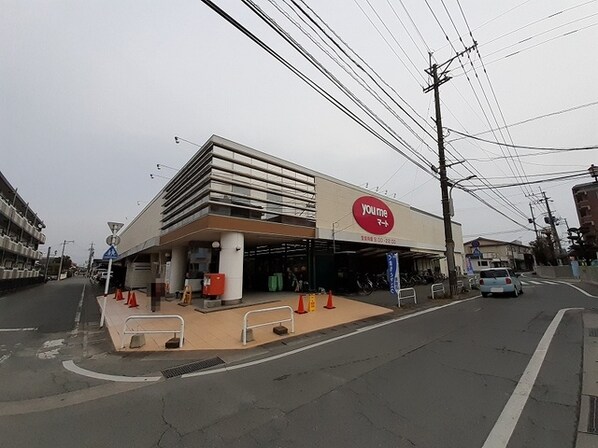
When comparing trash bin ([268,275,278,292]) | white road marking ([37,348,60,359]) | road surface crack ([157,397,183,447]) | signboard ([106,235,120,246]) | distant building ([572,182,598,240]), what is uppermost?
distant building ([572,182,598,240])

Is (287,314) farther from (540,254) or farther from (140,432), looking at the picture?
(540,254)

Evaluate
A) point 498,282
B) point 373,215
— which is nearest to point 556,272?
point 498,282

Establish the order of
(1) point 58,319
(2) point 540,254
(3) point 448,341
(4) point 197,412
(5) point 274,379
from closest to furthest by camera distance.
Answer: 1. (4) point 197,412
2. (5) point 274,379
3. (3) point 448,341
4. (1) point 58,319
5. (2) point 540,254

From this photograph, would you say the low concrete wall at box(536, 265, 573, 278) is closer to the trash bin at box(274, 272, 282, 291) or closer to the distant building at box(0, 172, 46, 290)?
the trash bin at box(274, 272, 282, 291)

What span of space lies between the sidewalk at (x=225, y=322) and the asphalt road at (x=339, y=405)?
4.67 feet

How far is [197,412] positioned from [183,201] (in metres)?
12.1

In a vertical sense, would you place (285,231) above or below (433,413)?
above

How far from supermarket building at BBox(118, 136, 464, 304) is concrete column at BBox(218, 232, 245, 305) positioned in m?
0.04

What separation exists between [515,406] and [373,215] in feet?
52.1

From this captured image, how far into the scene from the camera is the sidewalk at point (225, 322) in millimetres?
6621

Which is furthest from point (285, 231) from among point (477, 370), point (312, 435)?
point (312, 435)

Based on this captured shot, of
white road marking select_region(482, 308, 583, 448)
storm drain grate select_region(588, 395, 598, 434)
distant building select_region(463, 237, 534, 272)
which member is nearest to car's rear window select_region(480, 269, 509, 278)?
white road marking select_region(482, 308, 583, 448)

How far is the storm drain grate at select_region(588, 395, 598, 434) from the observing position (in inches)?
109

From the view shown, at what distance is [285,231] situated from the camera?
12.7 metres
